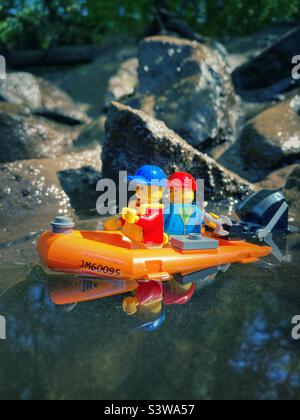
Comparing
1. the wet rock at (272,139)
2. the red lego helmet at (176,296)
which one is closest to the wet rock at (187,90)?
the wet rock at (272,139)

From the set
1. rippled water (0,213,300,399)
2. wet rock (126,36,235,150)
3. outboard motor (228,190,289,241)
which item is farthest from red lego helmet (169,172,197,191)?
wet rock (126,36,235,150)

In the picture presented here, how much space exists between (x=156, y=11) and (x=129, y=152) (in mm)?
8489

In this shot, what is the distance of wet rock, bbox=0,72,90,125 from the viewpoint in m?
10.6

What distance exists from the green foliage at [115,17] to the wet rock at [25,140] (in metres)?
6.27

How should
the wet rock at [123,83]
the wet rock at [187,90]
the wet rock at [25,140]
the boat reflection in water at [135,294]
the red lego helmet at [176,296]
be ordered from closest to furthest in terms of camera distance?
the boat reflection in water at [135,294] → the red lego helmet at [176,296] → the wet rock at [25,140] → the wet rock at [187,90] → the wet rock at [123,83]

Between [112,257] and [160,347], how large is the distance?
1.22 metres

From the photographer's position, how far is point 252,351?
2939 mm

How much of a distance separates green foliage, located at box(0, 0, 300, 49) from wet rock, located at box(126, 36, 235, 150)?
5153mm

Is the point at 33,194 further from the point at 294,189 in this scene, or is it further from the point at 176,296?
the point at 294,189

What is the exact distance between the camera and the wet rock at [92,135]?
367 inches

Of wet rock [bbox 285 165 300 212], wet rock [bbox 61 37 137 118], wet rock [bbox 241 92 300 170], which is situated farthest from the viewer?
wet rock [bbox 61 37 137 118]

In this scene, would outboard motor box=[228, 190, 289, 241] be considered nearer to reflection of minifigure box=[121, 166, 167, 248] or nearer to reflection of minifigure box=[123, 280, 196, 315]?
reflection of minifigure box=[121, 166, 167, 248]

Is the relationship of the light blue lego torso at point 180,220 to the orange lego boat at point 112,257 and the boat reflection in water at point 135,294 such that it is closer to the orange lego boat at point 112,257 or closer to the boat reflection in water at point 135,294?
the orange lego boat at point 112,257

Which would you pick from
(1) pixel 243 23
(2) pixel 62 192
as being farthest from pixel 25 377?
(1) pixel 243 23
